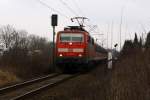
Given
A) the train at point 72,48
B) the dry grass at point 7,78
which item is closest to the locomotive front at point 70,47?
the train at point 72,48

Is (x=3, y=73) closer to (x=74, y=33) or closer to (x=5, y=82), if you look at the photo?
(x=5, y=82)

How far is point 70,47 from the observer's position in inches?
1090

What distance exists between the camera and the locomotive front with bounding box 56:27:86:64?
27.2 meters

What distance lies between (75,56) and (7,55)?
509 centimetres

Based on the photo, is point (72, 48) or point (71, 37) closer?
point (72, 48)

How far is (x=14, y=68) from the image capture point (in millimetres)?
23781

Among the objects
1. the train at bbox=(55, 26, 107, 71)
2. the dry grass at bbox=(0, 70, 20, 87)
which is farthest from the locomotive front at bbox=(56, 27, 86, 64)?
the dry grass at bbox=(0, 70, 20, 87)

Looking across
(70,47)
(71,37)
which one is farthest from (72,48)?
(71,37)

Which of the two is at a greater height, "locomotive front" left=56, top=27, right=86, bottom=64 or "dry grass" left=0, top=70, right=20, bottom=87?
"locomotive front" left=56, top=27, right=86, bottom=64

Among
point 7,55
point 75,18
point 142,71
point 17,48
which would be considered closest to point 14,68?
point 7,55

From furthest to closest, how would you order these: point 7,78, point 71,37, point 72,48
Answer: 1. point 71,37
2. point 72,48
3. point 7,78

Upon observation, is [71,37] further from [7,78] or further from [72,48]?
[7,78]

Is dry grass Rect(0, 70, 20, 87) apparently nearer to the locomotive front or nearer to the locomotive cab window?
the locomotive front

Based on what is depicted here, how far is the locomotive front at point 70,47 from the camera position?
27250mm
